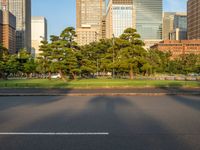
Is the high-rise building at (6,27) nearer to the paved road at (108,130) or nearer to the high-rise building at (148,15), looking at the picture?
the high-rise building at (148,15)

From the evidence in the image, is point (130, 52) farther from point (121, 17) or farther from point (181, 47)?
point (181, 47)

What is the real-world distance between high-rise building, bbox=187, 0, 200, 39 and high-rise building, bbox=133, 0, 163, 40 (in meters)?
20.2

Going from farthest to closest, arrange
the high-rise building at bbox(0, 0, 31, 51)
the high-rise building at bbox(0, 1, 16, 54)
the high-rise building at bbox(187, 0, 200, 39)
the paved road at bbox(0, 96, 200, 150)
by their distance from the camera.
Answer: the high-rise building at bbox(0, 0, 31, 51) → the high-rise building at bbox(187, 0, 200, 39) → the high-rise building at bbox(0, 1, 16, 54) → the paved road at bbox(0, 96, 200, 150)

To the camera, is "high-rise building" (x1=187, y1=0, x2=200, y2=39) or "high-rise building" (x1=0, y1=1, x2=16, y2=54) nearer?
"high-rise building" (x1=0, y1=1, x2=16, y2=54)

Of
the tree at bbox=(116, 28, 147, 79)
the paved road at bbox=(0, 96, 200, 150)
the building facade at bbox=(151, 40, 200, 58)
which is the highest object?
the building facade at bbox=(151, 40, 200, 58)

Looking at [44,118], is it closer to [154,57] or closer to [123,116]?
[123,116]

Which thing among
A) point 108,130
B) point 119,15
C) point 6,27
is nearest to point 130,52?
point 108,130

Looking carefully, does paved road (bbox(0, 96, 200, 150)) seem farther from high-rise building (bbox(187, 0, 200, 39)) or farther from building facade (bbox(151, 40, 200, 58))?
high-rise building (bbox(187, 0, 200, 39))

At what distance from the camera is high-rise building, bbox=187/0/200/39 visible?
6334 inches

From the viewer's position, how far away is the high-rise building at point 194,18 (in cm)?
16088

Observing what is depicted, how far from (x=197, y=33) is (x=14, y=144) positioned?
173m

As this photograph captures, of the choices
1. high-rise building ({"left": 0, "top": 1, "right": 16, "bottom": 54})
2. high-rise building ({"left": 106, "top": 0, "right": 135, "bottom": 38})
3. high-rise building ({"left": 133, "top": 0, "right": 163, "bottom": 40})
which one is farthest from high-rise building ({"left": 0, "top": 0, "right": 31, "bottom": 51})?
high-rise building ({"left": 133, "top": 0, "right": 163, "bottom": 40})

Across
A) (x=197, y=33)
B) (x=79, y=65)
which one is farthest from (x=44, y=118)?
(x=197, y=33)

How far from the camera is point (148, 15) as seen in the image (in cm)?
18375
